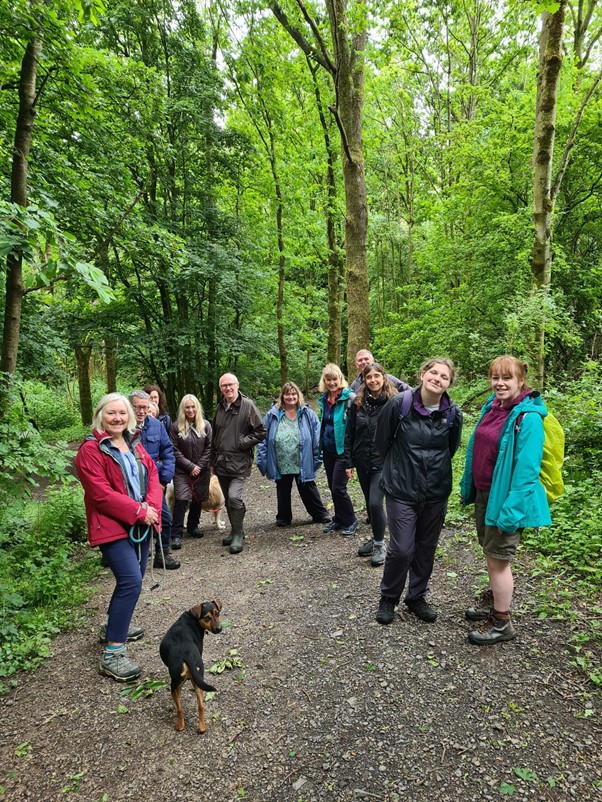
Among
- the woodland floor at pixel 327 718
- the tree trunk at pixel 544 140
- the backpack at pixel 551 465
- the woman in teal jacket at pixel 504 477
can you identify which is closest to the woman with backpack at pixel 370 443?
the woodland floor at pixel 327 718

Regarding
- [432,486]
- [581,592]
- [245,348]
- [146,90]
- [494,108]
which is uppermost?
[494,108]

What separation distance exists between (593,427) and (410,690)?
440 centimetres

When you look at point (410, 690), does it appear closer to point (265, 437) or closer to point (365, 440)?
point (365, 440)

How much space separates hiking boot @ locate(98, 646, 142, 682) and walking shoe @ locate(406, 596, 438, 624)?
223 cm

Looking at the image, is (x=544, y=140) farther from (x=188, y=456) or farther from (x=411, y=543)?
(x=188, y=456)

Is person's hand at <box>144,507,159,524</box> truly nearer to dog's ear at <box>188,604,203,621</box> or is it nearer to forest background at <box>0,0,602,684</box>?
dog's ear at <box>188,604,203,621</box>

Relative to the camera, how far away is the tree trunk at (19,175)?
4375 mm

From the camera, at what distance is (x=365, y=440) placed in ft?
15.8

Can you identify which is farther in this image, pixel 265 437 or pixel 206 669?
pixel 265 437

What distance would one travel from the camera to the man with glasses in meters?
5.68

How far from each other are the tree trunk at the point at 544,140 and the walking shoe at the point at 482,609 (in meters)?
4.32

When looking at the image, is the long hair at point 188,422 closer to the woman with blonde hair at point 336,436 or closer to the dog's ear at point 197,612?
the woman with blonde hair at point 336,436

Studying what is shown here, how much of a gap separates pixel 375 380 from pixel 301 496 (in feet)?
8.07

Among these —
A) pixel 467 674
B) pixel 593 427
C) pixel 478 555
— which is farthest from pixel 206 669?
pixel 593 427
